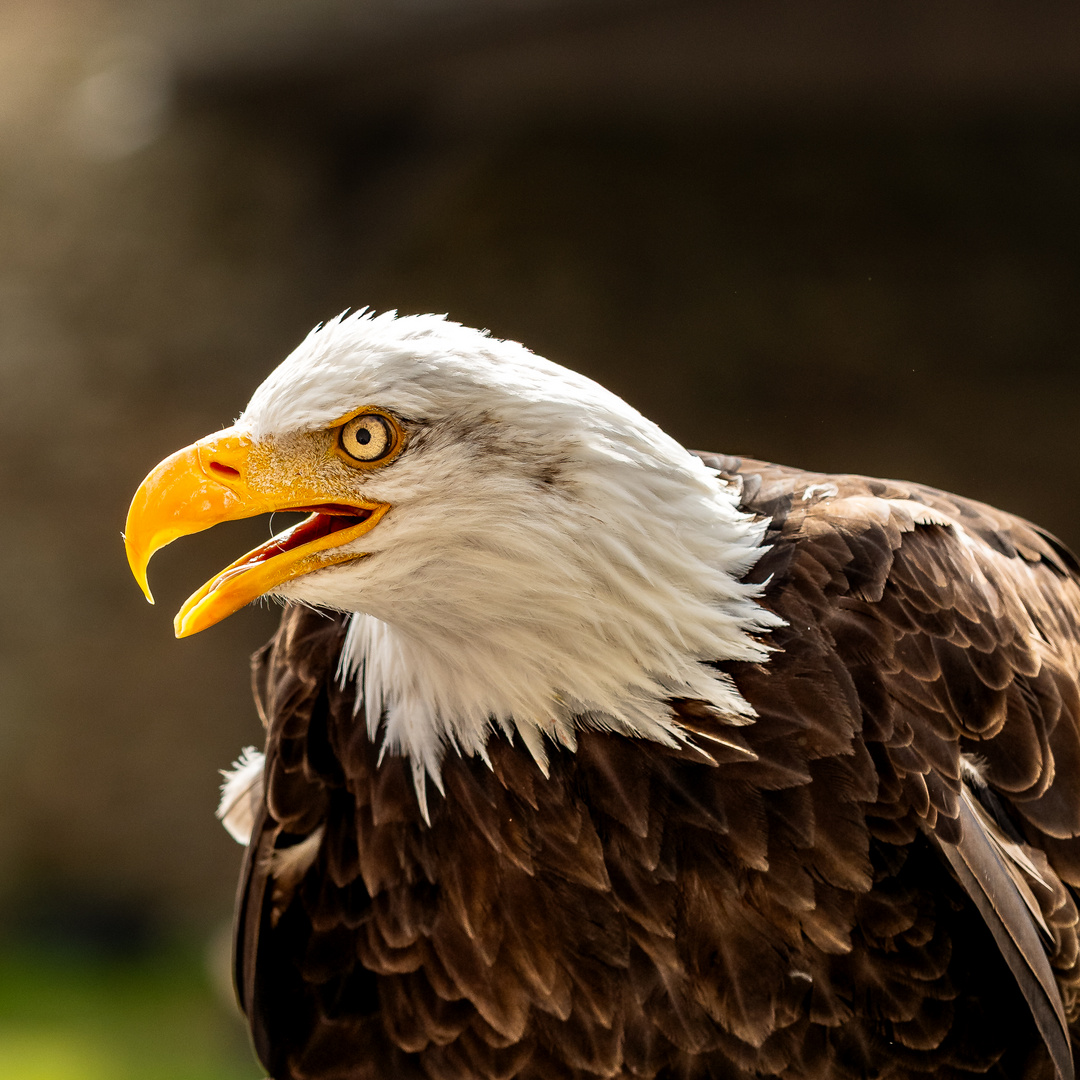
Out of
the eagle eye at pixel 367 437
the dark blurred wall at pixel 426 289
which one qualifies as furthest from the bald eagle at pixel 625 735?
the dark blurred wall at pixel 426 289

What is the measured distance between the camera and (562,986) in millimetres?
1822

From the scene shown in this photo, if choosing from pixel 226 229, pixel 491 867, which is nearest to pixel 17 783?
pixel 226 229

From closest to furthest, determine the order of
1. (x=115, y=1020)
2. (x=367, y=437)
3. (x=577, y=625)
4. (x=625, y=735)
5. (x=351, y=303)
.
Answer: (x=367, y=437) < (x=577, y=625) < (x=625, y=735) < (x=115, y=1020) < (x=351, y=303)

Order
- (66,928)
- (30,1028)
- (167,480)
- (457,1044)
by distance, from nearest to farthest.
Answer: (167,480)
(457,1044)
(30,1028)
(66,928)

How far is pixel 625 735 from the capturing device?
1.71 meters

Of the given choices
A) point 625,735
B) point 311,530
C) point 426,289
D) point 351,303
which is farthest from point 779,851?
point 351,303

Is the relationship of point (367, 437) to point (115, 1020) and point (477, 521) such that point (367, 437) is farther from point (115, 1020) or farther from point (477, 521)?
point (115, 1020)

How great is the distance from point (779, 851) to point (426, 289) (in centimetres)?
377

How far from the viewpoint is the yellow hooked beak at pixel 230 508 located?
1.46 m

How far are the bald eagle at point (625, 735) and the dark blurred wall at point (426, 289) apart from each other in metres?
3.17

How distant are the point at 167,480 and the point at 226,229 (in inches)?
151

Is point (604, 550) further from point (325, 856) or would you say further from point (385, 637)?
point (325, 856)

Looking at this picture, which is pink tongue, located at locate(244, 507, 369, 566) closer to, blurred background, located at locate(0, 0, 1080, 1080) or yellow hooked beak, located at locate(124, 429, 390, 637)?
yellow hooked beak, located at locate(124, 429, 390, 637)

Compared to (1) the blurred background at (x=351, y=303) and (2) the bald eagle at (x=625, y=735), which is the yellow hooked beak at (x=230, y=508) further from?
(1) the blurred background at (x=351, y=303)
